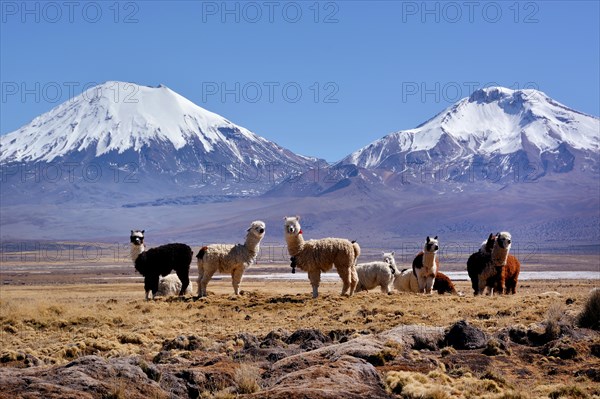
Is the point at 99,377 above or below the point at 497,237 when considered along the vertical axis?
below

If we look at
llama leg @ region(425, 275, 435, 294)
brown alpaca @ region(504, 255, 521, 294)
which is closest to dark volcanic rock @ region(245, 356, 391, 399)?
brown alpaca @ region(504, 255, 521, 294)

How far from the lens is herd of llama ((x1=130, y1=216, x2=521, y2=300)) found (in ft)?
87.0

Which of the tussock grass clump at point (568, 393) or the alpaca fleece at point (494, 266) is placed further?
the alpaca fleece at point (494, 266)

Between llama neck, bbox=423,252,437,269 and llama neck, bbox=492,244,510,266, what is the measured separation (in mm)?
2080

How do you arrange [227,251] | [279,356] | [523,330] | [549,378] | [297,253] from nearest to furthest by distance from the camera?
[549,378], [279,356], [523,330], [297,253], [227,251]

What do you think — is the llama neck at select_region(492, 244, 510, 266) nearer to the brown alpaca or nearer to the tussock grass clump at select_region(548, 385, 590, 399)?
the brown alpaca

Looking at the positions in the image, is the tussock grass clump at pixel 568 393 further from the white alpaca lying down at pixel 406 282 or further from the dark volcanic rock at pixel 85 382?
the white alpaca lying down at pixel 406 282

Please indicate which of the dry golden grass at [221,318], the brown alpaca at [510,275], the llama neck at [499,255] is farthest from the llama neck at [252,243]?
the brown alpaca at [510,275]

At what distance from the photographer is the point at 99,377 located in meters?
12.3

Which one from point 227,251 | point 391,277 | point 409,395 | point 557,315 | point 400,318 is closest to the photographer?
point 409,395

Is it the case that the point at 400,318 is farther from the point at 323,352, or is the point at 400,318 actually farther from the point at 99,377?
the point at 99,377

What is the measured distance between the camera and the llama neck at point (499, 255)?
26578 millimetres

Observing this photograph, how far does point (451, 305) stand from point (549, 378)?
8.56m

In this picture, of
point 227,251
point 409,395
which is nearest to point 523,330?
point 409,395
